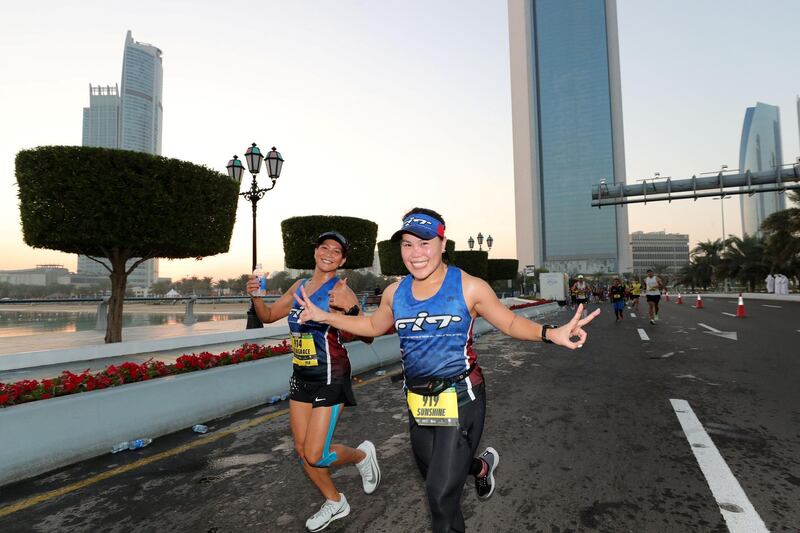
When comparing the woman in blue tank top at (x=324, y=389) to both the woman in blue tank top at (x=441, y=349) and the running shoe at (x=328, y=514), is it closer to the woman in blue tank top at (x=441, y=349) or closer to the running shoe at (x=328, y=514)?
the running shoe at (x=328, y=514)

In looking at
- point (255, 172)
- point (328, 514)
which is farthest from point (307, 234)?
point (328, 514)

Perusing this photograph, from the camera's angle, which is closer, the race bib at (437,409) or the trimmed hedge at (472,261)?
the race bib at (437,409)

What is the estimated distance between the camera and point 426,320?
243 cm

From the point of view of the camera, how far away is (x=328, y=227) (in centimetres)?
1892

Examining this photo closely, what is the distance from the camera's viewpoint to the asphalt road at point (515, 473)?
3.02 meters

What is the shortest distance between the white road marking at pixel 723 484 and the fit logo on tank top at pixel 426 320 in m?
2.32

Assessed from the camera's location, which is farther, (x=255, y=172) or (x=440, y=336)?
(x=255, y=172)

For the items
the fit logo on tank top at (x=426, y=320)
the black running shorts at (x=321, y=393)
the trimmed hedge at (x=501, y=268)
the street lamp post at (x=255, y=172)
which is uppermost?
the street lamp post at (x=255, y=172)

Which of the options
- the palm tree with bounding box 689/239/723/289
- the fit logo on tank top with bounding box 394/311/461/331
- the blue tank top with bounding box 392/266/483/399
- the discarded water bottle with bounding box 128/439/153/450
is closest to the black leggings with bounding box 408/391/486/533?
the blue tank top with bounding box 392/266/483/399

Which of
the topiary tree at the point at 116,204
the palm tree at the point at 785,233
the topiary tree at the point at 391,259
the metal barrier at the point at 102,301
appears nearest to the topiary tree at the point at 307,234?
the metal barrier at the point at 102,301

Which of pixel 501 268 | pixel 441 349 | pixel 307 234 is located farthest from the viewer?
pixel 501 268

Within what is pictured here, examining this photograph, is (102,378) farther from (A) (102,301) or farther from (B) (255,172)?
(A) (102,301)

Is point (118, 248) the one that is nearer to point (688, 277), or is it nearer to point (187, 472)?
point (187, 472)

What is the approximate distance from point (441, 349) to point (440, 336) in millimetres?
71
